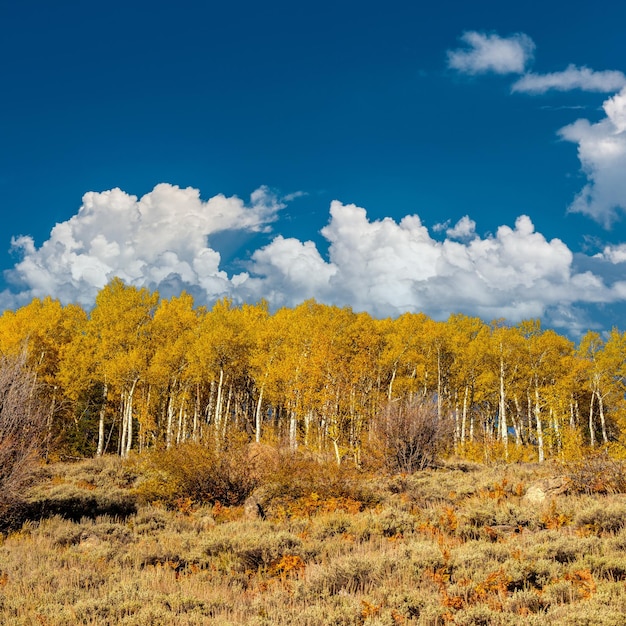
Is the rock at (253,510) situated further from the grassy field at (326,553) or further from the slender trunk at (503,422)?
the slender trunk at (503,422)

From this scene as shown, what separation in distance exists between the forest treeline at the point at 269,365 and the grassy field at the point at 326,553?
10.5 m

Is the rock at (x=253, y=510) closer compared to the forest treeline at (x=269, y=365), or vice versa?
the rock at (x=253, y=510)

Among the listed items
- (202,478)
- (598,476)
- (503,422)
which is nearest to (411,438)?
(598,476)

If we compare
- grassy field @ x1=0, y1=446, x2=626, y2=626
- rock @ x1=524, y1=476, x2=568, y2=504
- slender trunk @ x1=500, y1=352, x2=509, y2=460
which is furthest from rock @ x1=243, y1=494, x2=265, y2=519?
slender trunk @ x1=500, y1=352, x2=509, y2=460

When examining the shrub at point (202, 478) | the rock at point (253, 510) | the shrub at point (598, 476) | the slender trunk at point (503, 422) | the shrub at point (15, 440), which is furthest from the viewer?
the slender trunk at point (503, 422)

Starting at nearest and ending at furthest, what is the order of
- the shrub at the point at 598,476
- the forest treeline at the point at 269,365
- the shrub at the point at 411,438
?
the shrub at the point at 598,476 < the shrub at the point at 411,438 < the forest treeline at the point at 269,365

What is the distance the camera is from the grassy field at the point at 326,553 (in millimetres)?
5781

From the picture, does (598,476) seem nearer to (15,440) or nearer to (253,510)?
(253,510)

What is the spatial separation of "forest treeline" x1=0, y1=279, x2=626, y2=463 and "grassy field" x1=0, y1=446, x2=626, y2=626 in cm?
1053

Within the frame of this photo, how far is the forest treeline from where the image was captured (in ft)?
96.8

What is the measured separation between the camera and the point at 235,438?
52.4 ft

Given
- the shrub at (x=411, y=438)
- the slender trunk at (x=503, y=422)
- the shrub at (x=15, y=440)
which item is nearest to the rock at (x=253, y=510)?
the shrub at (x=15, y=440)

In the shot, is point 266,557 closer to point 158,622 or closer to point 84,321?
point 158,622

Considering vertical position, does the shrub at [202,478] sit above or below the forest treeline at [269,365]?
below
